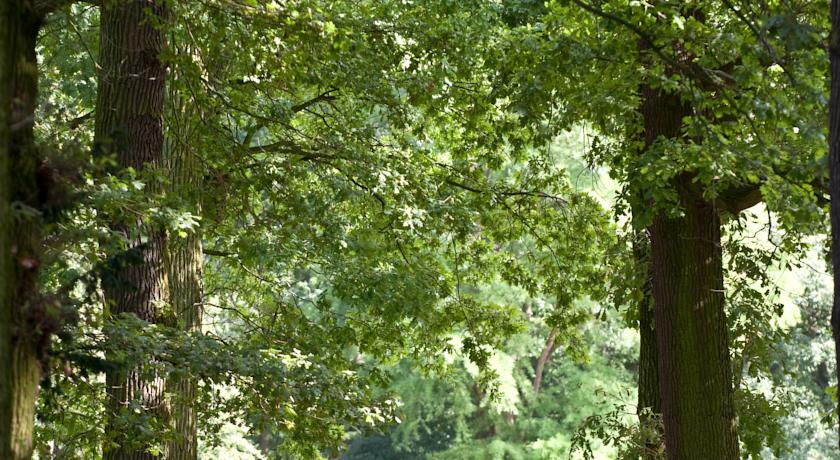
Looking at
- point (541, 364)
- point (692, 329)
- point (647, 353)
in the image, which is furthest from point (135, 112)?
point (541, 364)

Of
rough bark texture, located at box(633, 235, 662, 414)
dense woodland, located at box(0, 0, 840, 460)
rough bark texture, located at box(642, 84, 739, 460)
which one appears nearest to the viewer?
dense woodland, located at box(0, 0, 840, 460)

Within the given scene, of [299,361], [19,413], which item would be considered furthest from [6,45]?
[299,361]

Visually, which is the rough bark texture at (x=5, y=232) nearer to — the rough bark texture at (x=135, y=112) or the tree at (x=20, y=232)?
the tree at (x=20, y=232)

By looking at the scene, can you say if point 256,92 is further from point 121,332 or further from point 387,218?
point 121,332

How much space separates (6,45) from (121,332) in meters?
2.84

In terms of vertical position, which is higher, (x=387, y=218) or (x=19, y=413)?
(x=387, y=218)

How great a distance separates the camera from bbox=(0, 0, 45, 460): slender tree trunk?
4254 millimetres

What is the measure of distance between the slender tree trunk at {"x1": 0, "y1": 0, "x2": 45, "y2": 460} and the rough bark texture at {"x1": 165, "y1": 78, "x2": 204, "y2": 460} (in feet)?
13.5

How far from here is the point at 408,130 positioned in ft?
43.6

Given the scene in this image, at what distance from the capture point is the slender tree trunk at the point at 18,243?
425 centimetres

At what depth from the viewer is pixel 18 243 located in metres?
4.36

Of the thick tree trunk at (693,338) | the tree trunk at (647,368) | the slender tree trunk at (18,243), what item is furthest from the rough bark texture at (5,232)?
the tree trunk at (647,368)

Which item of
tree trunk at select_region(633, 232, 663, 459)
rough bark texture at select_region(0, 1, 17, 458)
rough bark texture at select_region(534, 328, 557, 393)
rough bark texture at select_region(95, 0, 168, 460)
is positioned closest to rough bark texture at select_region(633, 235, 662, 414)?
tree trunk at select_region(633, 232, 663, 459)

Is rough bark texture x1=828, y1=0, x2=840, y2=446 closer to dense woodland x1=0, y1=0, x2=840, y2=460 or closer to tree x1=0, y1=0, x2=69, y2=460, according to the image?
dense woodland x1=0, y1=0, x2=840, y2=460
